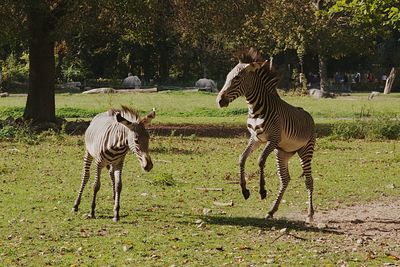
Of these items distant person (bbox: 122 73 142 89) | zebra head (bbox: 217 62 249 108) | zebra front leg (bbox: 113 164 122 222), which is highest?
zebra head (bbox: 217 62 249 108)

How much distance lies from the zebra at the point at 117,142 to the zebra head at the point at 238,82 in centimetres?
102

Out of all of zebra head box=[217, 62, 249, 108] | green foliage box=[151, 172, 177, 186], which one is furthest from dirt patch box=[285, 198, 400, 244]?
green foliage box=[151, 172, 177, 186]

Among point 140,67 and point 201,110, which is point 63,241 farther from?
point 140,67

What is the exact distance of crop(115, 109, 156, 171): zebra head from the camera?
10.0 meters

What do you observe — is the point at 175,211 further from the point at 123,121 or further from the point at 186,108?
the point at 186,108

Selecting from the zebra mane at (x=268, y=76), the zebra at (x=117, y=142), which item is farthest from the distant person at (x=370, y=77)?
the zebra at (x=117, y=142)

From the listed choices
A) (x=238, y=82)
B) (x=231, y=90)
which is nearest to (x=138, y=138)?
(x=231, y=90)

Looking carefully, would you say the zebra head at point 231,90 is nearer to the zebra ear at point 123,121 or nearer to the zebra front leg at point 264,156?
the zebra front leg at point 264,156

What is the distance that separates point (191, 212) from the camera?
11.8m

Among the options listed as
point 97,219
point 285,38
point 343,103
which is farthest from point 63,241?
point 285,38

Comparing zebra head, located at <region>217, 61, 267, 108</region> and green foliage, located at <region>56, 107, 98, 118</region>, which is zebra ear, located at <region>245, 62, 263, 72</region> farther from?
green foliage, located at <region>56, 107, 98, 118</region>

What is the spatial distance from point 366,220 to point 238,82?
289 cm

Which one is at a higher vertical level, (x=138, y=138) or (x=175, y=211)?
(x=138, y=138)

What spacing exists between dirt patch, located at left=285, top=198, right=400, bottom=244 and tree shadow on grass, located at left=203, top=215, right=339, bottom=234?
0.19m
